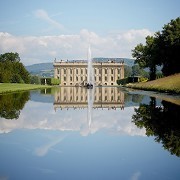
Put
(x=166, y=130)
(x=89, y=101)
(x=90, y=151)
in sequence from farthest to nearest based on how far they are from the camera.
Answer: (x=89, y=101) < (x=166, y=130) < (x=90, y=151)

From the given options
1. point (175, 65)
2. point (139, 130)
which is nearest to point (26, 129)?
point (139, 130)

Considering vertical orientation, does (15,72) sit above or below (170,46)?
below

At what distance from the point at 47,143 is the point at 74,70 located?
422 feet

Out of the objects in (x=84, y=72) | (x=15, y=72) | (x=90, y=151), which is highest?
(x=84, y=72)

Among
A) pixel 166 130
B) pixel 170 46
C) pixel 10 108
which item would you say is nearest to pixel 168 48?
pixel 170 46

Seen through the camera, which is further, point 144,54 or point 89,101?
point 144,54

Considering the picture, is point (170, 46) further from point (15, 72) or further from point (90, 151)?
point (90, 151)

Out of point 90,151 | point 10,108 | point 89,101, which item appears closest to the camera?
point 90,151

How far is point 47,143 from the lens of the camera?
8.64 metres

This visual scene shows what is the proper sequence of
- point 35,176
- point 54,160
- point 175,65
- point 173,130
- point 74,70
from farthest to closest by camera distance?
1. point 74,70
2. point 175,65
3. point 173,130
4. point 54,160
5. point 35,176

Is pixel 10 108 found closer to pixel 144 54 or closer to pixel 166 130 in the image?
pixel 166 130

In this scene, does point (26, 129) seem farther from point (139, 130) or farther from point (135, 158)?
point (135, 158)

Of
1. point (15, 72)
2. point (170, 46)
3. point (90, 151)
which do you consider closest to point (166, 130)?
point (90, 151)

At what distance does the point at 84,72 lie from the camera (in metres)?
137
